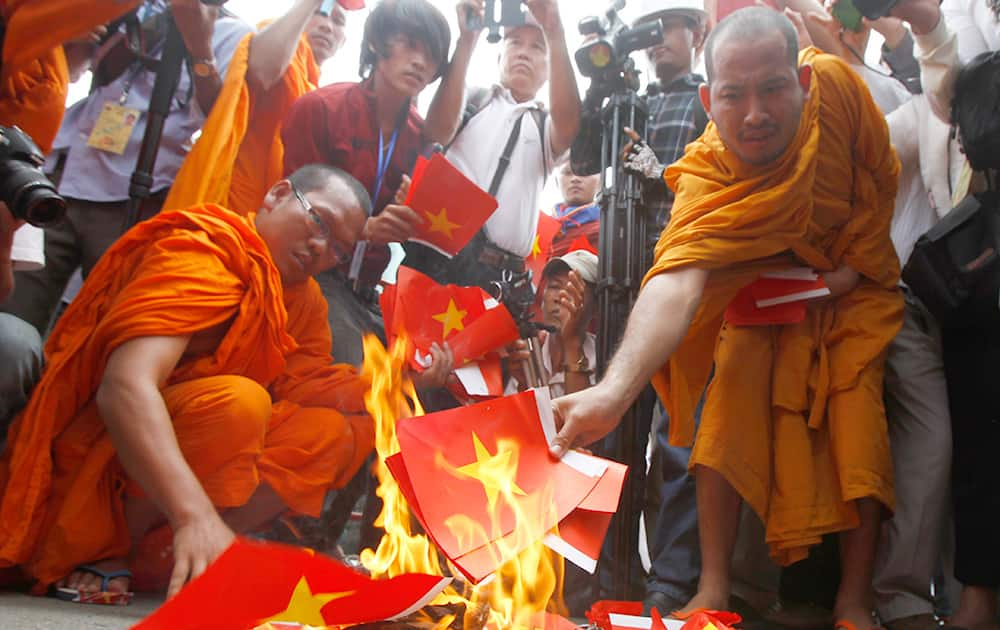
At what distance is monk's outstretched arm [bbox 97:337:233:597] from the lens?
1957mm

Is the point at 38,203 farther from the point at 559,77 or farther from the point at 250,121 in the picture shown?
the point at 559,77

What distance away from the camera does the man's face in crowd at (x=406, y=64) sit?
314cm

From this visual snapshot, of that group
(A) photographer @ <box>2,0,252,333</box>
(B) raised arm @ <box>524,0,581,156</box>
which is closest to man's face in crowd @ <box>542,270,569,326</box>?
(B) raised arm @ <box>524,0,581,156</box>

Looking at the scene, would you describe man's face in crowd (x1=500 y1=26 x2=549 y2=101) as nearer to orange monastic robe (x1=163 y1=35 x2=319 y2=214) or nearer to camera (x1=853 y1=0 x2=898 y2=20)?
orange monastic robe (x1=163 y1=35 x2=319 y2=214)

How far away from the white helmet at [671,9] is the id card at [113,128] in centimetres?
197

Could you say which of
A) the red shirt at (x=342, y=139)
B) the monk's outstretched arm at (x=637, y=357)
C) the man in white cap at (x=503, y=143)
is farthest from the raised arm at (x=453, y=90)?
the monk's outstretched arm at (x=637, y=357)

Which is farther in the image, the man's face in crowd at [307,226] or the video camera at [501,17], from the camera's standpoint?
the video camera at [501,17]

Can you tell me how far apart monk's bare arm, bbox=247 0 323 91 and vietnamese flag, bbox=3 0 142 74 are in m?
0.53

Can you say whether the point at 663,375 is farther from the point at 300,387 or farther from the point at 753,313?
the point at 300,387

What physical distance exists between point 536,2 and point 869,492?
2.10 meters

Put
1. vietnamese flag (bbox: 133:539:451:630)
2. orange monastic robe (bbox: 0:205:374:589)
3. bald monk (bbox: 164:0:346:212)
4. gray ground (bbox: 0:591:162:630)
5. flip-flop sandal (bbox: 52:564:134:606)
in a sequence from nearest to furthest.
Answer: vietnamese flag (bbox: 133:539:451:630), gray ground (bbox: 0:591:162:630), flip-flop sandal (bbox: 52:564:134:606), orange monastic robe (bbox: 0:205:374:589), bald monk (bbox: 164:0:346:212)

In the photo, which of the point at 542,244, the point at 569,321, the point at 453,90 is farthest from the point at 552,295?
the point at 453,90

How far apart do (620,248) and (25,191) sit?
190 centimetres

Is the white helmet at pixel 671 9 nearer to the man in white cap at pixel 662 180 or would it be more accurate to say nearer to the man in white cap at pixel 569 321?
the man in white cap at pixel 662 180
